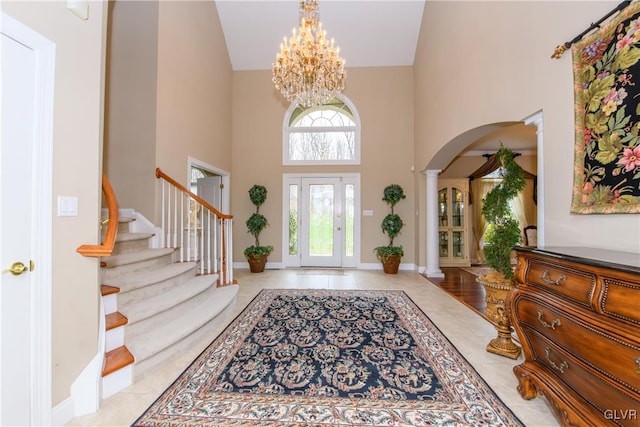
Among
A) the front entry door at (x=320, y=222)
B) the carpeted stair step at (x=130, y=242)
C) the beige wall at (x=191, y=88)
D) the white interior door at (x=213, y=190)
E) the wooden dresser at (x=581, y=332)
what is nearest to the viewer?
the wooden dresser at (x=581, y=332)

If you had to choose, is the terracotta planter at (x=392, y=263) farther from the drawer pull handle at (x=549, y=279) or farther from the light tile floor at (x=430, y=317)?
the drawer pull handle at (x=549, y=279)

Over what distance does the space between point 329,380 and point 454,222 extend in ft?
18.7

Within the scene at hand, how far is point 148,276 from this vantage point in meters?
2.60

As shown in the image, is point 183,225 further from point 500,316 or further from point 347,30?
point 347,30

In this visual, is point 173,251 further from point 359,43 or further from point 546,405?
point 359,43

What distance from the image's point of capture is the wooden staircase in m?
1.85

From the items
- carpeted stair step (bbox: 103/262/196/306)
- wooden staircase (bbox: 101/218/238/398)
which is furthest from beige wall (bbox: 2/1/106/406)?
carpeted stair step (bbox: 103/262/196/306)

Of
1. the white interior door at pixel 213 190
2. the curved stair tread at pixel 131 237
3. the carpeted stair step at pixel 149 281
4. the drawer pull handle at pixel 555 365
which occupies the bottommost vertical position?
the drawer pull handle at pixel 555 365

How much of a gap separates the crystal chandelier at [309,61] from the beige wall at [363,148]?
7.19ft

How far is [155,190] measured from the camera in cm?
335

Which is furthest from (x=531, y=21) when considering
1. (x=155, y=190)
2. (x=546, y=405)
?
(x=155, y=190)

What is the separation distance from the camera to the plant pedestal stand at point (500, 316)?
218 cm

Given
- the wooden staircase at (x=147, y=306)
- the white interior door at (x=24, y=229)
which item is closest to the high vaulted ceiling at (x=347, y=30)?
the wooden staircase at (x=147, y=306)

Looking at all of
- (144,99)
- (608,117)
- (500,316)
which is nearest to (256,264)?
(144,99)
